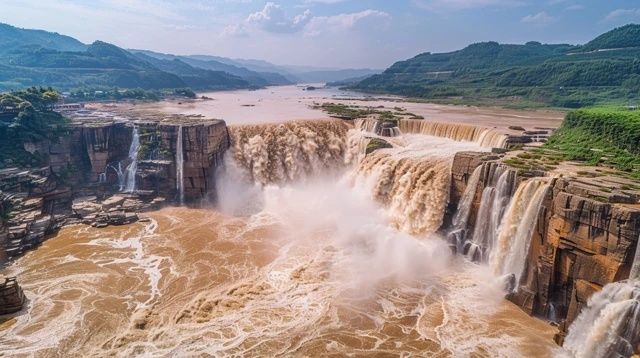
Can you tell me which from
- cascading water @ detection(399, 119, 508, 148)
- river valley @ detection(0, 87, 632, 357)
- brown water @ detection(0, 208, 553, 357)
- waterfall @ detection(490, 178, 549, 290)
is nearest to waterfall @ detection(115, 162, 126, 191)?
river valley @ detection(0, 87, 632, 357)

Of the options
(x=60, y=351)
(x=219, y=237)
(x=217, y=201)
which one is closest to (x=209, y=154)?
(x=217, y=201)

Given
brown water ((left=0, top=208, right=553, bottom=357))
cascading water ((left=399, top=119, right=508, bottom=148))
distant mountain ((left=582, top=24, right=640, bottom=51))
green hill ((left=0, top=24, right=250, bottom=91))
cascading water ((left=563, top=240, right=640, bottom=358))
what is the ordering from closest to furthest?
cascading water ((left=563, top=240, right=640, bottom=358)) → brown water ((left=0, top=208, right=553, bottom=357)) → cascading water ((left=399, top=119, right=508, bottom=148)) → distant mountain ((left=582, top=24, right=640, bottom=51)) → green hill ((left=0, top=24, right=250, bottom=91))

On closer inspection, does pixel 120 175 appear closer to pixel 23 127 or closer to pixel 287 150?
pixel 23 127

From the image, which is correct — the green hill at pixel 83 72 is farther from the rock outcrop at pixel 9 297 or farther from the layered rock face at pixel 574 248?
the layered rock face at pixel 574 248

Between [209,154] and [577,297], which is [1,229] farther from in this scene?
[577,297]

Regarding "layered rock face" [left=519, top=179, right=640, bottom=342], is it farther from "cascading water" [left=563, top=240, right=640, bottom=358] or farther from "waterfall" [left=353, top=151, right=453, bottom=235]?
"waterfall" [left=353, top=151, right=453, bottom=235]

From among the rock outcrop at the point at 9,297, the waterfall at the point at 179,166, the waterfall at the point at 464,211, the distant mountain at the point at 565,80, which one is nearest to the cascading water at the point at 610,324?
the waterfall at the point at 464,211
